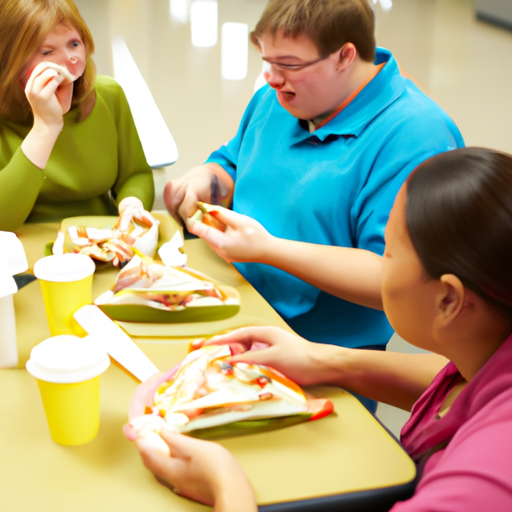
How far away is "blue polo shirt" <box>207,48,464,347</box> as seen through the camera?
4.37ft

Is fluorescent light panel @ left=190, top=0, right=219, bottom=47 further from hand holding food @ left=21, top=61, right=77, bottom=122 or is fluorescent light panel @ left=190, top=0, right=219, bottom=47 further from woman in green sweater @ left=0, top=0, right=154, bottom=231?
hand holding food @ left=21, top=61, right=77, bottom=122

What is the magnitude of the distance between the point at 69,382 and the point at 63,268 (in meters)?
0.31

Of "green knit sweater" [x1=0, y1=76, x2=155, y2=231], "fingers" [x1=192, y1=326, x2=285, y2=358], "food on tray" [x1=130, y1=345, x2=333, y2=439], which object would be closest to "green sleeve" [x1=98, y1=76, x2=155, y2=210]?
"green knit sweater" [x1=0, y1=76, x2=155, y2=231]

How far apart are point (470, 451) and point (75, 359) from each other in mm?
483

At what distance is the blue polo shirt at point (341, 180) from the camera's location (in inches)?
52.4

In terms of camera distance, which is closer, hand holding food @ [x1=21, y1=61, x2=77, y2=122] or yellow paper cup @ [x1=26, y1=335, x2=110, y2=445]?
yellow paper cup @ [x1=26, y1=335, x2=110, y2=445]

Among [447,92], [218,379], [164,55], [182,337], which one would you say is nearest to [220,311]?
[182,337]

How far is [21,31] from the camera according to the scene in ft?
4.78

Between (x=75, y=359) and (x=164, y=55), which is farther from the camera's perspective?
(x=164, y=55)

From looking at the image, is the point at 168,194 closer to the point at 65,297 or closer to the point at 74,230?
the point at 74,230

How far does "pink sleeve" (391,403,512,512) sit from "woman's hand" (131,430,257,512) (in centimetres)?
19

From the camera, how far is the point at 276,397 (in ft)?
2.88

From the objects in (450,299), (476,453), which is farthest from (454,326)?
(476,453)

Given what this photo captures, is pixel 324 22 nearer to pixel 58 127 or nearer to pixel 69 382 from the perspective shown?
pixel 58 127
